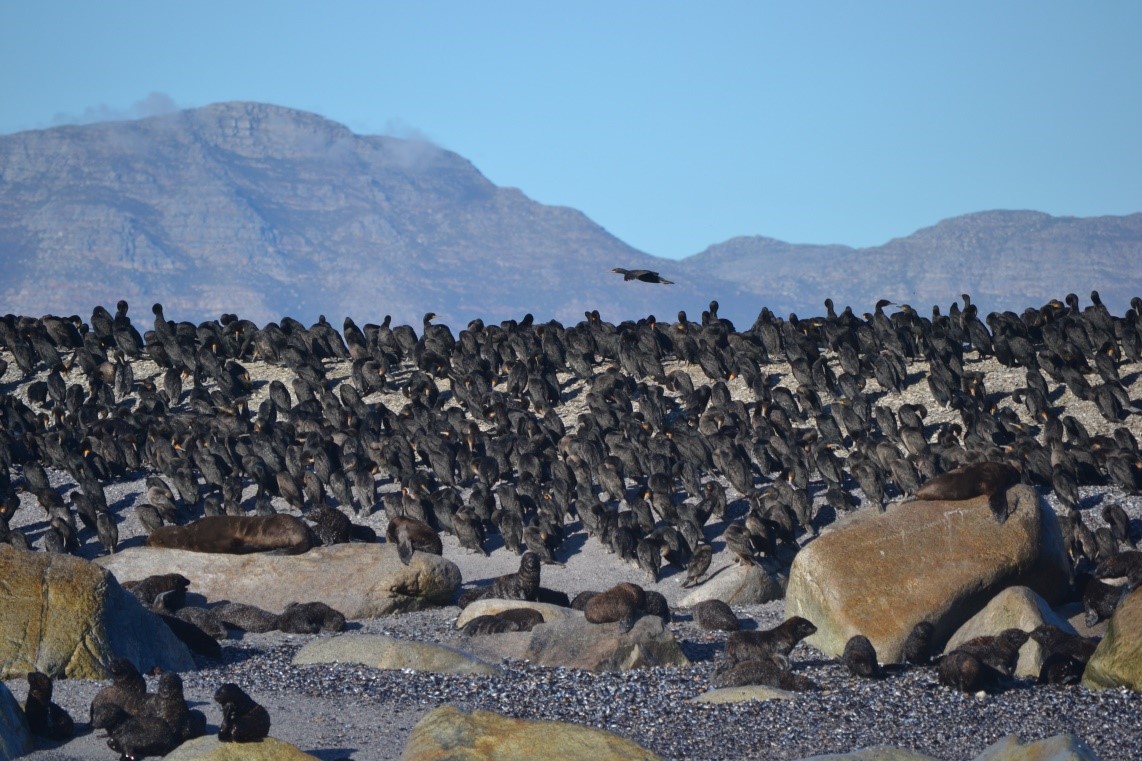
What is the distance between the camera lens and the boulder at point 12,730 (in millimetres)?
12914

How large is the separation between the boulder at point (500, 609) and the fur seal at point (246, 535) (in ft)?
12.0

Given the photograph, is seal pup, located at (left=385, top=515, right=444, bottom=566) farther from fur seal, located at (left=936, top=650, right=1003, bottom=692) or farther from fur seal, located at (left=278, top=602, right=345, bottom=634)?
fur seal, located at (left=936, top=650, right=1003, bottom=692)

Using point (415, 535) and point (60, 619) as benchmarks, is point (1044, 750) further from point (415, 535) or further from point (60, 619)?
point (415, 535)

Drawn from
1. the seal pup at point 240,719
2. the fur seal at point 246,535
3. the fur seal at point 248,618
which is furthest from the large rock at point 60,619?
the fur seal at point 246,535

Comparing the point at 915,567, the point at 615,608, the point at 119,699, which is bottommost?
the point at 615,608

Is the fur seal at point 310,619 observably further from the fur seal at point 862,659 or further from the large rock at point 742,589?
the fur seal at point 862,659

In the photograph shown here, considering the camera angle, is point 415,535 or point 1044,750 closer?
point 1044,750

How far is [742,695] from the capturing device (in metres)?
15.8

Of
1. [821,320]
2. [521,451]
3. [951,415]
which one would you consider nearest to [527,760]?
[521,451]

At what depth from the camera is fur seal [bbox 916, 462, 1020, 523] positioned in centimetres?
1898

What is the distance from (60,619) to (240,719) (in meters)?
3.95

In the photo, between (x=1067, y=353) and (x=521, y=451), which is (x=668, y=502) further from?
(x=1067, y=353)

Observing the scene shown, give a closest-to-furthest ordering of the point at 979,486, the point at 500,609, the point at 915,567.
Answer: the point at 915,567, the point at 979,486, the point at 500,609

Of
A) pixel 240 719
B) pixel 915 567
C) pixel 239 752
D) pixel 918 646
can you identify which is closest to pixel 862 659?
pixel 918 646
